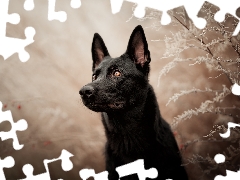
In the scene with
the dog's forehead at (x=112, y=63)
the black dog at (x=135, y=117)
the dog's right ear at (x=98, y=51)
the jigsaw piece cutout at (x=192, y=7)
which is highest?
the jigsaw piece cutout at (x=192, y=7)

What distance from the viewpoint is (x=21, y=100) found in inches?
112

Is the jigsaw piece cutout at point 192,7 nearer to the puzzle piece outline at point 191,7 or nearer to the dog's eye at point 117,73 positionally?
the puzzle piece outline at point 191,7

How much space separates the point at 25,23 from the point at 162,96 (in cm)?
177

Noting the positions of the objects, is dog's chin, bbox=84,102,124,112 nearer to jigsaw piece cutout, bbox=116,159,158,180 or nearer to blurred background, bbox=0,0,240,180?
jigsaw piece cutout, bbox=116,159,158,180

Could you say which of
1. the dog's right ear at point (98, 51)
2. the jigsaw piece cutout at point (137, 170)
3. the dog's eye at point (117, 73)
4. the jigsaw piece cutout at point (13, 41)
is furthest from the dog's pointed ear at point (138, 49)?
the jigsaw piece cutout at point (13, 41)

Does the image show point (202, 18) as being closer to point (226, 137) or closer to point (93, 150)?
point (226, 137)

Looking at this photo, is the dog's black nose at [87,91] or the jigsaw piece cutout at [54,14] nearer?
the dog's black nose at [87,91]

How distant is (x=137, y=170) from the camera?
73.4 inches

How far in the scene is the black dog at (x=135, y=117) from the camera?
1821 millimetres

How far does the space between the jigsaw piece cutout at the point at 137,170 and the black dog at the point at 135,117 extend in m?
0.03

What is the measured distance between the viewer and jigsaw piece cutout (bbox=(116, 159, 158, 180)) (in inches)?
71.6

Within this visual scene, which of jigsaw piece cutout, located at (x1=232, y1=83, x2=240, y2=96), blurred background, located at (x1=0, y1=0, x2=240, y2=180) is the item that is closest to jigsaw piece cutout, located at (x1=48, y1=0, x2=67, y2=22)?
blurred background, located at (x1=0, y1=0, x2=240, y2=180)

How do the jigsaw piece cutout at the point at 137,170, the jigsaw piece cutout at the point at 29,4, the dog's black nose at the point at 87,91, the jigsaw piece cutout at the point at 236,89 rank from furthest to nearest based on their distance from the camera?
the jigsaw piece cutout at the point at 29,4, the jigsaw piece cutout at the point at 236,89, the jigsaw piece cutout at the point at 137,170, the dog's black nose at the point at 87,91

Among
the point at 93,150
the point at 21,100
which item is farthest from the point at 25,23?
the point at 93,150
